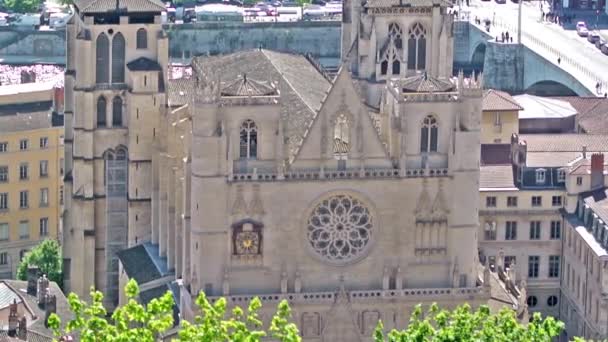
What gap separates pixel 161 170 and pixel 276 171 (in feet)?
59.7

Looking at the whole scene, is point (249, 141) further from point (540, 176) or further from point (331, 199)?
point (540, 176)

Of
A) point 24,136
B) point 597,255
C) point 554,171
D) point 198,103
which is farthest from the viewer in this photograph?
point 24,136

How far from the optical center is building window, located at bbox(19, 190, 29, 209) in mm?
161875

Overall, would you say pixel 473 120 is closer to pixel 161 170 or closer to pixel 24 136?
pixel 161 170

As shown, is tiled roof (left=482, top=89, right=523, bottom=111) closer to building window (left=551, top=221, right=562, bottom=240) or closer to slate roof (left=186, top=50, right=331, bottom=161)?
building window (left=551, top=221, right=562, bottom=240)

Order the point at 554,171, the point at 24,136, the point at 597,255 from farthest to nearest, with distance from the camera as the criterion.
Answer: the point at 24,136, the point at 554,171, the point at 597,255

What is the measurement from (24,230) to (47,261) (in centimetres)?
1204

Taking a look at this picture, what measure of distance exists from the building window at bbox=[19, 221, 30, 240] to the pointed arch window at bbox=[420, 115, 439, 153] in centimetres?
4626

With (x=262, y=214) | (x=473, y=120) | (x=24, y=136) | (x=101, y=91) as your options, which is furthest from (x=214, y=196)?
(x=24, y=136)

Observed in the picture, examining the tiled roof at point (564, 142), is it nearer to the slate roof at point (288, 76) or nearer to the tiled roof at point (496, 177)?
the tiled roof at point (496, 177)

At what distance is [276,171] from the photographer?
122m

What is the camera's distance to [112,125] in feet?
470

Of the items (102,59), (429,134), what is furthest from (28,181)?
(429,134)

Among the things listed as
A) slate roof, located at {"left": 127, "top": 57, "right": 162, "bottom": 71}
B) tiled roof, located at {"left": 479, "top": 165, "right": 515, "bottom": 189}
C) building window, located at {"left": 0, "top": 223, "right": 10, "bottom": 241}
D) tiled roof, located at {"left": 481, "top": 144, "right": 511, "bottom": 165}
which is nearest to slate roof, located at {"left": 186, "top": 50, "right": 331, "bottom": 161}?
slate roof, located at {"left": 127, "top": 57, "right": 162, "bottom": 71}
